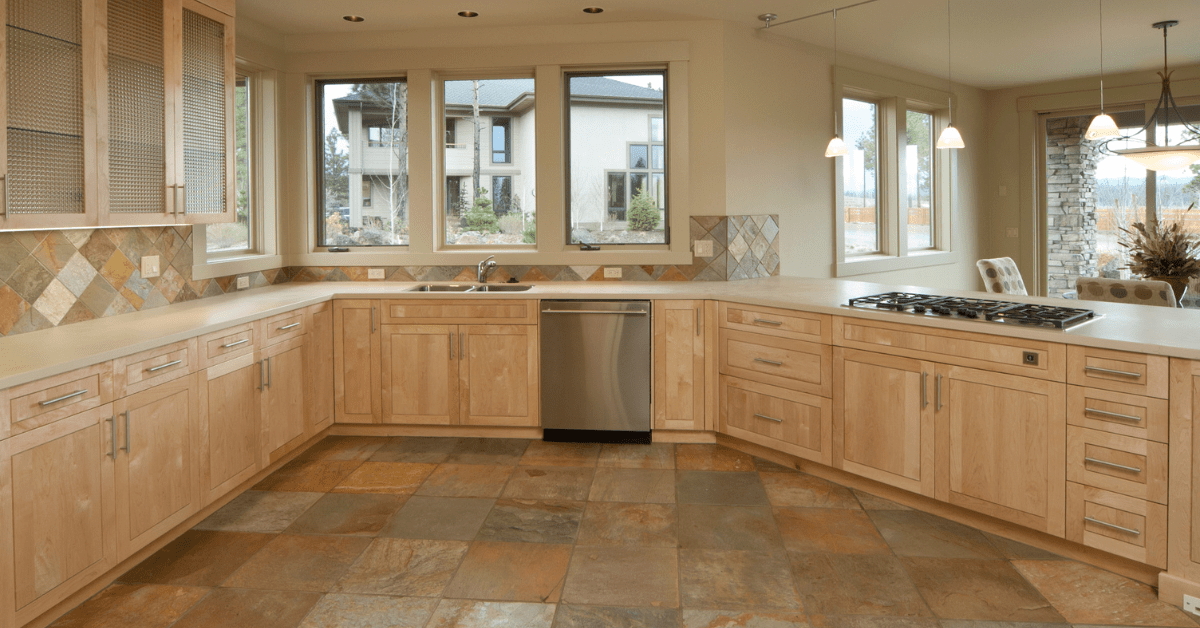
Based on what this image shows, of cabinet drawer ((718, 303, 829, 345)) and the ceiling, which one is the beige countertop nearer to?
cabinet drawer ((718, 303, 829, 345))

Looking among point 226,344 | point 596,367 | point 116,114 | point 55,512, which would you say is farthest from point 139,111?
point 596,367

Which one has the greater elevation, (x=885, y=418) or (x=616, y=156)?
(x=616, y=156)

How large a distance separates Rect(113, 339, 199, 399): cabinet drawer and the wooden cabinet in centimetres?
227

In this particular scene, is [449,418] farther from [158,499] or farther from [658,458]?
[158,499]

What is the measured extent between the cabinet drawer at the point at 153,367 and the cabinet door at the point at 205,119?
2.57 feet

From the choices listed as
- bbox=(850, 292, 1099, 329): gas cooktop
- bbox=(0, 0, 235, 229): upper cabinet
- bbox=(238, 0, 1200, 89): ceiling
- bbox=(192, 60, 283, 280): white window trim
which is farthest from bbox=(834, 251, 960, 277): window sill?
bbox=(0, 0, 235, 229): upper cabinet

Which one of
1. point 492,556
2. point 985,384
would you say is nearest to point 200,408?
point 492,556

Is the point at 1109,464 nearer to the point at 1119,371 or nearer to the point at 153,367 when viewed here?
the point at 1119,371

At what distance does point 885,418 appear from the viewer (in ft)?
11.0

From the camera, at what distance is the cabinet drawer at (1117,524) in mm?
2480

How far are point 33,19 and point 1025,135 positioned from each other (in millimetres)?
7481

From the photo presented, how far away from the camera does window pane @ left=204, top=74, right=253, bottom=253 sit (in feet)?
15.2

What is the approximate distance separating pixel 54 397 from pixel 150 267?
162 centimetres

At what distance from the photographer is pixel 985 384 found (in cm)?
294
